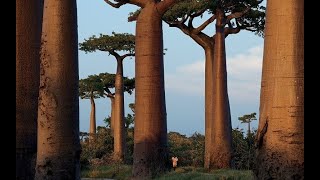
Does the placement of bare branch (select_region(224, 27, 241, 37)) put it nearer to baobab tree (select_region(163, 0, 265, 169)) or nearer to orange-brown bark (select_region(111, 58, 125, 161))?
baobab tree (select_region(163, 0, 265, 169))

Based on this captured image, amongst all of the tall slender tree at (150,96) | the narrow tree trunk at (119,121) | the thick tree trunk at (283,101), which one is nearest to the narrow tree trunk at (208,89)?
the narrow tree trunk at (119,121)

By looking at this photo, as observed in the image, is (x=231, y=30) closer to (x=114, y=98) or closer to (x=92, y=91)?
(x=114, y=98)

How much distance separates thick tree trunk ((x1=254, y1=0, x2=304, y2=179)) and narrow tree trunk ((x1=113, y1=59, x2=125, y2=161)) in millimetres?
14624

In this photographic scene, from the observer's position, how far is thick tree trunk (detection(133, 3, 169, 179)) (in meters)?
10.1

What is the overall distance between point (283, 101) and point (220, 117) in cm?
965

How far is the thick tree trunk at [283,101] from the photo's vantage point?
5.16m

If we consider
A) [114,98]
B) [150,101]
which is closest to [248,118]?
[114,98]

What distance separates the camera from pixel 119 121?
810 inches

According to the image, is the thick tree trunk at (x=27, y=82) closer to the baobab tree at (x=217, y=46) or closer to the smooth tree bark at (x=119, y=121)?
the baobab tree at (x=217, y=46)

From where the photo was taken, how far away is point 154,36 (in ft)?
33.6

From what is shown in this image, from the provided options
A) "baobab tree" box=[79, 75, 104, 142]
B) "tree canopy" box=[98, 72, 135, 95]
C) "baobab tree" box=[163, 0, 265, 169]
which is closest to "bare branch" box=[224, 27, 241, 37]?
"baobab tree" box=[163, 0, 265, 169]

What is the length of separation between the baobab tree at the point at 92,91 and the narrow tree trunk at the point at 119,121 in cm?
292
